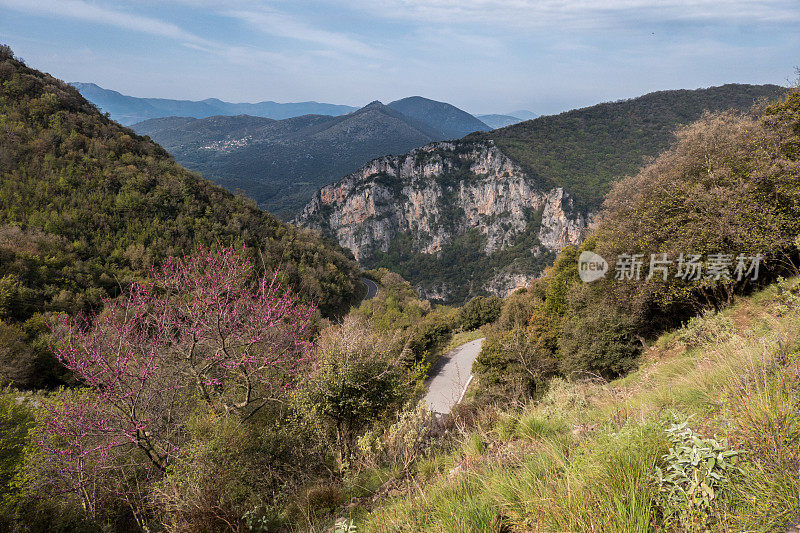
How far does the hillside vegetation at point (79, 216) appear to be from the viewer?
1977cm

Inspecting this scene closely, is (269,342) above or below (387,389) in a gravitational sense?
above

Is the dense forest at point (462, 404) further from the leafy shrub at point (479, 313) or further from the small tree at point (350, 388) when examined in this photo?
the leafy shrub at point (479, 313)

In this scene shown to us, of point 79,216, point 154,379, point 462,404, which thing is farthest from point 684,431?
point 79,216

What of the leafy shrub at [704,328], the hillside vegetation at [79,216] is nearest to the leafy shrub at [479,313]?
the hillside vegetation at [79,216]

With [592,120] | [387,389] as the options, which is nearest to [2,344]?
[387,389]

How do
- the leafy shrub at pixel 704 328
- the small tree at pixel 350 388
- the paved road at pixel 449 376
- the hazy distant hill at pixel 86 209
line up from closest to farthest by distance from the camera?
the small tree at pixel 350 388
the leafy shrub at pixel 704 328
the paved road at pixel 449 376
the hazy distant hill at pixel 86 209

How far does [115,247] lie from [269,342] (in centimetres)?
2809

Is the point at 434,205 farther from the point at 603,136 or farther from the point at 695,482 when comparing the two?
the point at 695,482

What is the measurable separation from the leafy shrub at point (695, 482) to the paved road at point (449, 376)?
15.7 m

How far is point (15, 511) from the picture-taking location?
18.4 ft

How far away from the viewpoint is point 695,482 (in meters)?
1.45

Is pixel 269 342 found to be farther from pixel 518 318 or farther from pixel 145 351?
pixel 518 318

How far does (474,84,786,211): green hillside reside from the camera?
358 ft

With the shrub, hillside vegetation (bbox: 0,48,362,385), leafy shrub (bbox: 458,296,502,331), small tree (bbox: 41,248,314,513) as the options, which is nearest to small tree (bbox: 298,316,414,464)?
small tree (bbox: 41,248,314,513)
